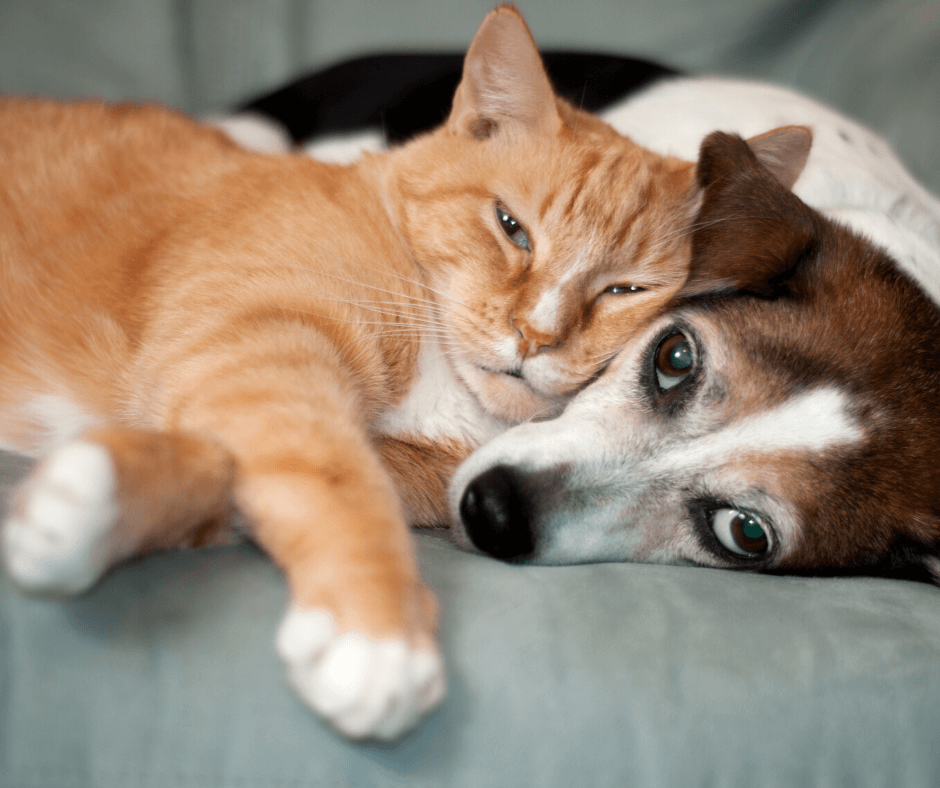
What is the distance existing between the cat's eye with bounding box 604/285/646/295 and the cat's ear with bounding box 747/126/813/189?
0.34 metres

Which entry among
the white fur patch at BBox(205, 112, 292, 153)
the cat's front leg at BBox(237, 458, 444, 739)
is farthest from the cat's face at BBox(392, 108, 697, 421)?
the white fur patch at BBox(205, 112, 292, 153)

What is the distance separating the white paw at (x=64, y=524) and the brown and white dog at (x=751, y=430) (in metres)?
0.58

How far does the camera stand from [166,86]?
9.62 feet

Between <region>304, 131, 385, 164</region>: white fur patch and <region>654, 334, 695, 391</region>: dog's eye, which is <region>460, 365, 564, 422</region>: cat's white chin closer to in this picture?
<region>654, 334, 695, 391</region>: dog's eye

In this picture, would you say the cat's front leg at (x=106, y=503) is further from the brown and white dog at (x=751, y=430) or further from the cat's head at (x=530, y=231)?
the cat's head at (x=530, y=231)

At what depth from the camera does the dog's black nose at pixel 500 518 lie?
116cm

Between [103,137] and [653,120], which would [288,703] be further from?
[653,120]

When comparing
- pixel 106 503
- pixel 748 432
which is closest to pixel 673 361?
pixel 748 432

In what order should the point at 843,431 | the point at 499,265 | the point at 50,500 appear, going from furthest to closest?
the point at 499,265 < the point at 843,431 < the point at 50,500

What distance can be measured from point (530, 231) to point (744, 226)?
405mm

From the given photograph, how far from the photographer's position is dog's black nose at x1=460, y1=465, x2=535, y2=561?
116 centimetres

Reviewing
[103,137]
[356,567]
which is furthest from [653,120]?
[356,567]

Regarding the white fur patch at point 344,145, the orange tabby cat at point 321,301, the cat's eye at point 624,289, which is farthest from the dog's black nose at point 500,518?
the white fur patch at point 344,145

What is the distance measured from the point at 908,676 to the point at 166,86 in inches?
124
